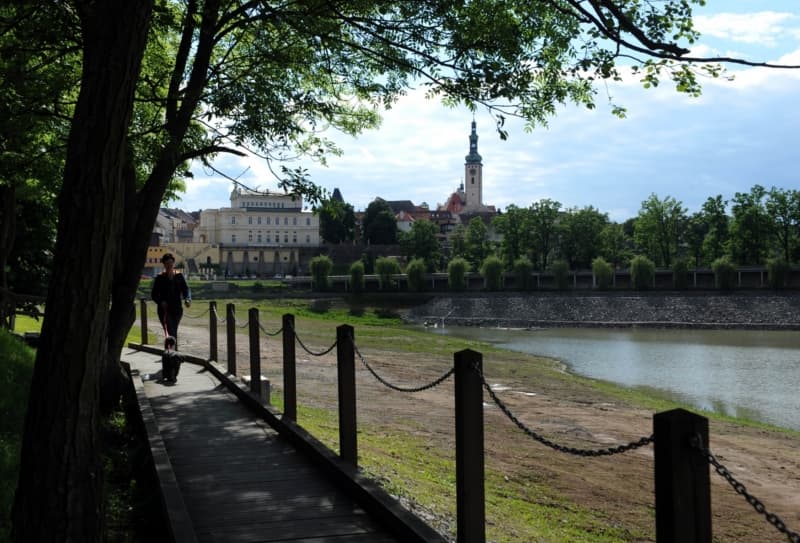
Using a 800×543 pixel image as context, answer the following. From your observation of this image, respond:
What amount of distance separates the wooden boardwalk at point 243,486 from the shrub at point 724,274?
2628 inches

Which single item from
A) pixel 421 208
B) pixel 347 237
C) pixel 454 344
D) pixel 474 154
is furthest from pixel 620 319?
pixel 474 154

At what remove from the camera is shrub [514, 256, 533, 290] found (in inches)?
3105

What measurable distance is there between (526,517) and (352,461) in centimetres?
217

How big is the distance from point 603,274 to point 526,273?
8.13 m

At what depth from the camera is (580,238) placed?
282ft

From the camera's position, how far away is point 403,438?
11203mm

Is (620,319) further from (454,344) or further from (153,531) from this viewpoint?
(153,531)

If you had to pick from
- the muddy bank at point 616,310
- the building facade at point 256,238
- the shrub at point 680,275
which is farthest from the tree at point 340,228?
the shrub at point 680,275

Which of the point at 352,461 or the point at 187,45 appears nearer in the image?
the point at 352,461

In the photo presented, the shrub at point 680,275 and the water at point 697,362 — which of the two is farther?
the shrub at point 680,275

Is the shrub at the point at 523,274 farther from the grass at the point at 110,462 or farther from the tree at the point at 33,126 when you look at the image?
the grass at the point at 110,462

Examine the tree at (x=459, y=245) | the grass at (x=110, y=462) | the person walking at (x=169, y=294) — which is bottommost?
the grass at (x=110, y=462)

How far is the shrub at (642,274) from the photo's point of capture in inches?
2859

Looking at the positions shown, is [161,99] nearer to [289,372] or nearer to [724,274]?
[289,372]
